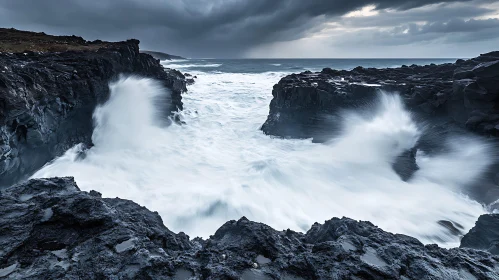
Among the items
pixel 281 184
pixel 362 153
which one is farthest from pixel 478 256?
pixel 362 153

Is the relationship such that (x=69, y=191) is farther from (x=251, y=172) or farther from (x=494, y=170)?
(x=494, y=170)

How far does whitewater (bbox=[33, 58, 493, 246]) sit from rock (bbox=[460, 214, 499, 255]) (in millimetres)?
1212

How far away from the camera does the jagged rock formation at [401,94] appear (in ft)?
34.8

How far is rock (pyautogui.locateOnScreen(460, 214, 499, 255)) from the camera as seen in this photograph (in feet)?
19.1

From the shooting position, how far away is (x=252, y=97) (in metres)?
28.5

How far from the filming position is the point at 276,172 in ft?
37.1

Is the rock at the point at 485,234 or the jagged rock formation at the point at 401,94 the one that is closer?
the rock at the point at 485,234

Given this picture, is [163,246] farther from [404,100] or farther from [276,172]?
[404,100]

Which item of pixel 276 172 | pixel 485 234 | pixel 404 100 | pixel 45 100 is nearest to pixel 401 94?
pixel 404 100

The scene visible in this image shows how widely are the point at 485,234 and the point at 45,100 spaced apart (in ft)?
45.7

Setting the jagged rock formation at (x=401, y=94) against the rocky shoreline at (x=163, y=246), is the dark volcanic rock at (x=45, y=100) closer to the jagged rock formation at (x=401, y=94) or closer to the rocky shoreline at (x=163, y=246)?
the rocky shoreline at (x=163, y=246)

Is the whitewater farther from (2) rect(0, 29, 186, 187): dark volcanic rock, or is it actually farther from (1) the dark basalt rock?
(2) rect(0, 29, 186, 187): dark volcanic rock

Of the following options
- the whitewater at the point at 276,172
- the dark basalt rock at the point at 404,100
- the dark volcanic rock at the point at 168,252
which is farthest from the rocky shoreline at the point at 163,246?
the dark basalt rock at the point at 404,100

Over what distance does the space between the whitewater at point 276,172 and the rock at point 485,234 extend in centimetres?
121
